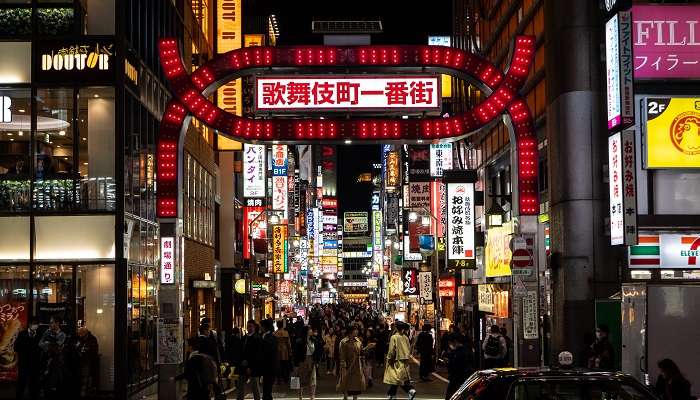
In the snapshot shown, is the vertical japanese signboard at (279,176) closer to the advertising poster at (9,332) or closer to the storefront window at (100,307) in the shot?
the storefront window at (100,307)

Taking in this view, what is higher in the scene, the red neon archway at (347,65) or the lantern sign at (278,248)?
the red neon archway at (347,65)

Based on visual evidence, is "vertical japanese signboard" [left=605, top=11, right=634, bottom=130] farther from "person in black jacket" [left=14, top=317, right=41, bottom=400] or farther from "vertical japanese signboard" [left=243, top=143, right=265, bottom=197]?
"vertical japanese signboard" [left=243, top=143, right=265, bottom=197]

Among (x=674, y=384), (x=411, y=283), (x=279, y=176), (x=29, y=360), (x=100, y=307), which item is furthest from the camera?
(x=279, y=176)

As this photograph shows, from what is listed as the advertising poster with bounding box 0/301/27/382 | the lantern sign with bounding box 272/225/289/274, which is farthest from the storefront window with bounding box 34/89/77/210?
the lantern sign with bounding box 272/225/289/274

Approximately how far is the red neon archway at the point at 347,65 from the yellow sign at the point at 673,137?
4060 mm

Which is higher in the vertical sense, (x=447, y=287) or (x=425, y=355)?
(x=447, y=287)

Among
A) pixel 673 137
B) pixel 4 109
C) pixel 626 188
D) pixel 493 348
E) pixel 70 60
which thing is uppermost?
pixel 70 60

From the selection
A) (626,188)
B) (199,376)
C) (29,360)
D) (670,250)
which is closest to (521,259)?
(626,188)

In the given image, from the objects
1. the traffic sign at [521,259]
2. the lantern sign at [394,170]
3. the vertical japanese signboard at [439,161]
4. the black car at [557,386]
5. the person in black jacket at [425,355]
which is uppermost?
the lantern sign at [394,170]

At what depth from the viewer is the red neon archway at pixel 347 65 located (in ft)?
73.8

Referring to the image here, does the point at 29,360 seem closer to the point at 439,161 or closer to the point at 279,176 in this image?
the point at 439,161

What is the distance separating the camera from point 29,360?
25.9 meters

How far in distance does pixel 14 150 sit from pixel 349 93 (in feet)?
33.1

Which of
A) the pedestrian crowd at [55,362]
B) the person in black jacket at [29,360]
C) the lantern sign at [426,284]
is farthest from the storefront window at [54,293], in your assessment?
the lantern sign at [426,284]
